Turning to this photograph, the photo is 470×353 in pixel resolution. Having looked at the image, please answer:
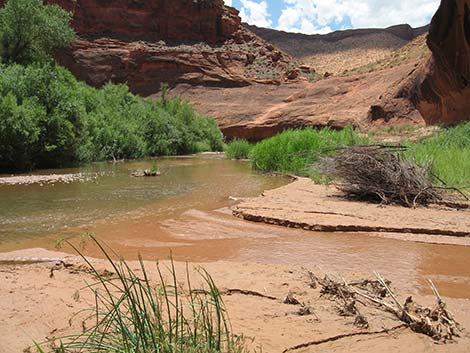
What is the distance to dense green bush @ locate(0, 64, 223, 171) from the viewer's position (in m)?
16.6

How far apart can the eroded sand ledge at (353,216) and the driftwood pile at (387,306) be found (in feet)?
8.58

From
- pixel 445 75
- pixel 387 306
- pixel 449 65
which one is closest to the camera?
pixel 387 306

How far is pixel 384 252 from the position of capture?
5.19 m

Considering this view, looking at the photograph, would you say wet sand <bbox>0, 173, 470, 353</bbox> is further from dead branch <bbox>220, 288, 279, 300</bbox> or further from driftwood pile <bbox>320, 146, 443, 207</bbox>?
driftwood pile <bbox>320, 146, 443, 207</bbox>

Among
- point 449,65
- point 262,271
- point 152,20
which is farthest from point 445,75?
point 152,20

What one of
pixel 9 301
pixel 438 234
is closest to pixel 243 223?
Result: pixel 438 234

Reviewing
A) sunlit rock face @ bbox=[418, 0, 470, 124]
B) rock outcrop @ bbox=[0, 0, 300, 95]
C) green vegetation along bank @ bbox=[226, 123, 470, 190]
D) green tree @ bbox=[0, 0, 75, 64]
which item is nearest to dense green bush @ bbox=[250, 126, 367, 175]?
green vegetation along bank @ bbox=[226, 123, 470, 190]

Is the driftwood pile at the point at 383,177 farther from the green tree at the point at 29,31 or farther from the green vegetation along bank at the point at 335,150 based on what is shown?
the green tree at the point at 29,31

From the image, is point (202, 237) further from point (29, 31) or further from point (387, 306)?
point (29, 31)

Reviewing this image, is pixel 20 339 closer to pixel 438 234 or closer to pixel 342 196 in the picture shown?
pixel 438 234

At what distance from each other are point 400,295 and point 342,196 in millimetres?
5455

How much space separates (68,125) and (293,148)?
31.1 feet

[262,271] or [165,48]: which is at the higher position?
[165,48]

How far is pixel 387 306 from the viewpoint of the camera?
123 inches
